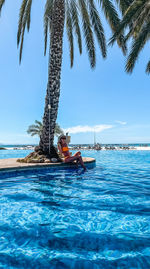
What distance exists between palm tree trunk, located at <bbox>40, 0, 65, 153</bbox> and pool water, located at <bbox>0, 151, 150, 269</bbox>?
4565mm

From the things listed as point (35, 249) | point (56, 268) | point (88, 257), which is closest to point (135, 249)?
point (88, 257)

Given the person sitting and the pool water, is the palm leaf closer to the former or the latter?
the person sitting

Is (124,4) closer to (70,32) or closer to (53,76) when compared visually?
(70,32)

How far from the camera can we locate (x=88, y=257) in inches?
68.7

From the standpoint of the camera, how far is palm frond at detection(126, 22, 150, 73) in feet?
22.7

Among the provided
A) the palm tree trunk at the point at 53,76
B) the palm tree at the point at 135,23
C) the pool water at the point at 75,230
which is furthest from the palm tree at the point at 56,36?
the pool water at the point at 75,230

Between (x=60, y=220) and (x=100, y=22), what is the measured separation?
10265 mm

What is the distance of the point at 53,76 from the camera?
27.7 ft

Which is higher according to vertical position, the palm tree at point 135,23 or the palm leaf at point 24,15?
the palm leaf at point 24,15

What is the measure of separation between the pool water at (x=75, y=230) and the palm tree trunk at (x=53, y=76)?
4565 mm

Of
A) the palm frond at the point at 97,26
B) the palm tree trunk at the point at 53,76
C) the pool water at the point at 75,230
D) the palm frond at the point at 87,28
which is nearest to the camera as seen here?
the pool water at the point at 75,230

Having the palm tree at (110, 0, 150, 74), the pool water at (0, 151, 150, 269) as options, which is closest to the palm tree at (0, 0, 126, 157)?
the palm tree at (110, 0, 150, 74)

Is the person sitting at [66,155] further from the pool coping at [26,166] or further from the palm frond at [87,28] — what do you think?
the palm frond at [87,28]

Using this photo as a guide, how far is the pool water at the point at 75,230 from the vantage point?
1.70 metres
